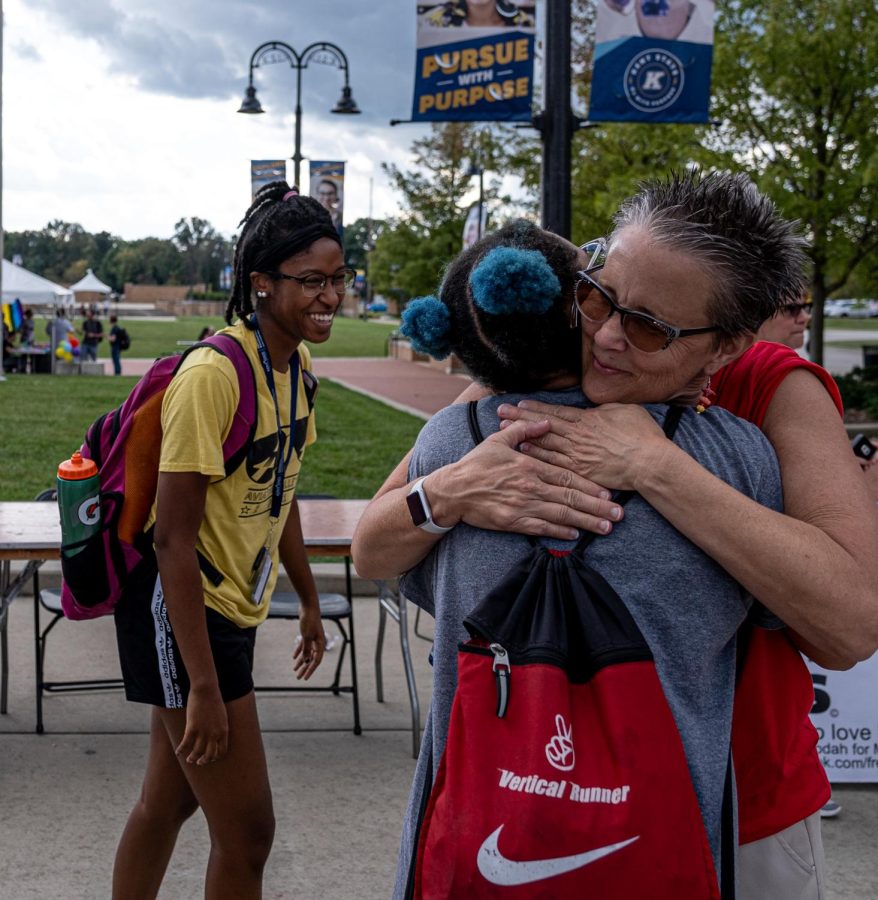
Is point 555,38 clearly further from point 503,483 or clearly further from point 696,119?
point 503,483

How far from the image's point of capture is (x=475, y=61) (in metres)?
7.24

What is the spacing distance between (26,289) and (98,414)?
17.1 meters

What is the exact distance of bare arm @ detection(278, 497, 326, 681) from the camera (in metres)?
3.27

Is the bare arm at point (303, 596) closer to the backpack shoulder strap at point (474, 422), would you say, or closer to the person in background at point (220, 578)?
the person in background at point (220, 578)

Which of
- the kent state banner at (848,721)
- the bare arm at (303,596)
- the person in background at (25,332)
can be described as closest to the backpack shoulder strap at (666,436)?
the bare arm at (303,596)

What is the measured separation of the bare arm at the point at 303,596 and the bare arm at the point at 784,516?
181 cm

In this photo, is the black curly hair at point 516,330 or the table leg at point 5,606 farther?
the table leg at point 5,606

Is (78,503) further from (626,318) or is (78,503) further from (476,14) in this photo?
(476,14)

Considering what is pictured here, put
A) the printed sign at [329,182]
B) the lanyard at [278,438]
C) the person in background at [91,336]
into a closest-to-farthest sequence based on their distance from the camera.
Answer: the lanyard at [278,438] → the printed sign at [329,182] → the person in background at [91,336]

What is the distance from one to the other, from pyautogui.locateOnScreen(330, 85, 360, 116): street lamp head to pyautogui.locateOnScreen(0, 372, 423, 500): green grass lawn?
5972mm

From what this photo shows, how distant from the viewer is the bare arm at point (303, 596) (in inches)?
129

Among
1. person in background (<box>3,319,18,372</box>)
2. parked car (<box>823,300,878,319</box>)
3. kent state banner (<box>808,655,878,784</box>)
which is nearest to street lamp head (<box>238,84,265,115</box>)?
person in background (<box>3,319,18,372</box>)

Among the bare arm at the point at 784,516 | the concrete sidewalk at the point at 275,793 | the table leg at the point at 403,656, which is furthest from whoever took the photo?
the table leg at the point at 403,656

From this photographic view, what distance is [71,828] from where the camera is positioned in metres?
3.93
